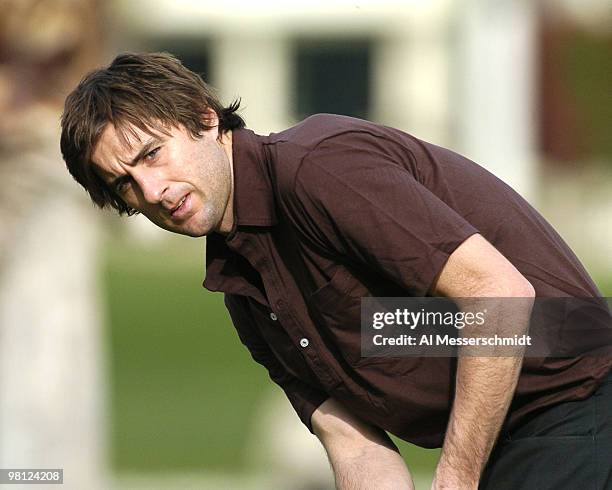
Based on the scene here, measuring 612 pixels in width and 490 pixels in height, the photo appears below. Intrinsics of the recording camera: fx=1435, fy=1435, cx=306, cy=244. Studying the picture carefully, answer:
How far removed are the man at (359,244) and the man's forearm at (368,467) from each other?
4cm

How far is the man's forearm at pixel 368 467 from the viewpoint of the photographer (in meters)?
3.81

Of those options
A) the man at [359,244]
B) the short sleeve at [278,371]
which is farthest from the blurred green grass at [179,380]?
the man at [359,244]

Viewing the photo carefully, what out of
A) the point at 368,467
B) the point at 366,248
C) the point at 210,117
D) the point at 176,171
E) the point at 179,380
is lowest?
the point at 179,380

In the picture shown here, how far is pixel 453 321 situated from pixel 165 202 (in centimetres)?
76

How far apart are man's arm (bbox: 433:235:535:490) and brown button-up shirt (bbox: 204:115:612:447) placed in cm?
5

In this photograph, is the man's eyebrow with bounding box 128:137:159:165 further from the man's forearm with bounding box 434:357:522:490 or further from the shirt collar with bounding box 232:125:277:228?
the man's forearm with bounding box 434:357:522:490

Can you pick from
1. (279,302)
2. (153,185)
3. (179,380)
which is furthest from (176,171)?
(179,380)

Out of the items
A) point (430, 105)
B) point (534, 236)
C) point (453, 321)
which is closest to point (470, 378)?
point (453, 321)

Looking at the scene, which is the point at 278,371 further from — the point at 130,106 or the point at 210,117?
the point at 130,106

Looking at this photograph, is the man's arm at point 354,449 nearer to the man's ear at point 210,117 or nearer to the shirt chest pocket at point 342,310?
the shirt chest pocket at point 342,310

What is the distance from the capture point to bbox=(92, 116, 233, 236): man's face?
351 cm

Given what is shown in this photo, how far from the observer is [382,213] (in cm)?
320

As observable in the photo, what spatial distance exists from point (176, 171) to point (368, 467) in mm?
977

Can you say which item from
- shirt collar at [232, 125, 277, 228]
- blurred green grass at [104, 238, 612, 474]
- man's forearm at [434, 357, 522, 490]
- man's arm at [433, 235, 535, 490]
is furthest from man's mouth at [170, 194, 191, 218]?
blurred green grass at [104, 238, 612, 474]
